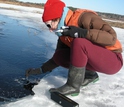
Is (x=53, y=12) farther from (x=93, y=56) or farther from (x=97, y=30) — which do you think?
(x=93, y=56)

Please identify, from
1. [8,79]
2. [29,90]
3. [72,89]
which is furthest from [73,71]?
Result: [8,79]

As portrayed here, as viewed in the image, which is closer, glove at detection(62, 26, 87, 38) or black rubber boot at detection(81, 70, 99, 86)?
glove at detection(62, 26, 87, 38)

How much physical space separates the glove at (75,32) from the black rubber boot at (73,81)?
28 centimetres

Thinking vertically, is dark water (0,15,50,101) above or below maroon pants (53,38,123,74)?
below

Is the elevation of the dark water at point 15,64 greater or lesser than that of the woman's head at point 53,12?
lesser

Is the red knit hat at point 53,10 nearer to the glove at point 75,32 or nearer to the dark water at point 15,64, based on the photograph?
the glove at point 75,32

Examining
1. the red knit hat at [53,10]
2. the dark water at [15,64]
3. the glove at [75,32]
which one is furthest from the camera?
the dark water at [15,64]

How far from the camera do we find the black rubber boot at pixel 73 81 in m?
1.83

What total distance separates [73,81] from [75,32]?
438 mm

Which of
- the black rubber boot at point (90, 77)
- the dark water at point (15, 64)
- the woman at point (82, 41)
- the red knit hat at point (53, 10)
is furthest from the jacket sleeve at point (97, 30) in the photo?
the dark water at point (15, 64)

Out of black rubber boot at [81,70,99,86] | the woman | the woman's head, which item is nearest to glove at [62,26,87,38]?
the woman

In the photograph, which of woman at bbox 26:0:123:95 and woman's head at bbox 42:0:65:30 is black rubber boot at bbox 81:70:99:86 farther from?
woman's head at bbox 42:0:65:30

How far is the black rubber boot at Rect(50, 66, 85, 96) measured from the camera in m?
1.83

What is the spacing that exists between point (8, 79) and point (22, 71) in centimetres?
35
